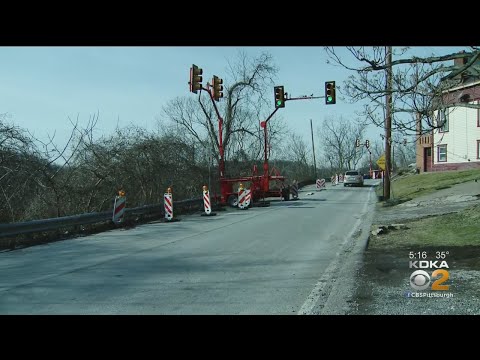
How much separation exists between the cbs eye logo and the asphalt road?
4.03ft

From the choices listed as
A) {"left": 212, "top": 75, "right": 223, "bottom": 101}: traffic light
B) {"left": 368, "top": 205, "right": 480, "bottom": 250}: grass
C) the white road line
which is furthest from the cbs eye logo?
{"left": 212, "top": 75, "right": 223, "bottom": 101}: traffic light

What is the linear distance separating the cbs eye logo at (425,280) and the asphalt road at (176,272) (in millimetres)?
1229

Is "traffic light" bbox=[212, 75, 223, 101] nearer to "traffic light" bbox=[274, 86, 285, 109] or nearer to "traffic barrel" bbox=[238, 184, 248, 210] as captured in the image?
"traffic light" bbox=[274, 86, 285, 109]

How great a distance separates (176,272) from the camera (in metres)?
8.12

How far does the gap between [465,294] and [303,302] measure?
6.26 ft

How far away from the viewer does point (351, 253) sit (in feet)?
32.3

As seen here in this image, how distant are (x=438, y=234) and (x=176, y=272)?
5.61 meters

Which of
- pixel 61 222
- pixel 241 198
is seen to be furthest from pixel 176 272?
pixel 241 198

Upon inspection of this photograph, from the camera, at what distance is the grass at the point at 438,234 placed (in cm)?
911
